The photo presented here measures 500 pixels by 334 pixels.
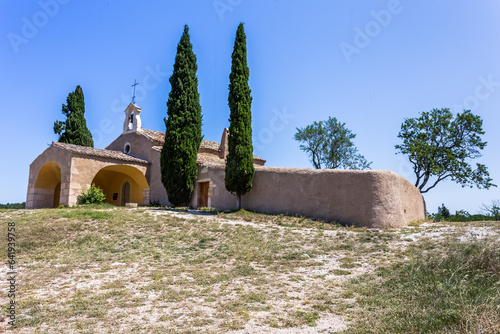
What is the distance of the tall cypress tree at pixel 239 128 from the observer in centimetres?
1730

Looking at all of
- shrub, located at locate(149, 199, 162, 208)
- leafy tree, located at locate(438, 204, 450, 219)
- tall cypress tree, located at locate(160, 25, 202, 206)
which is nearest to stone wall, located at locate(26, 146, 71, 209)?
shrub, located at locate(149, 199, 162, 208)

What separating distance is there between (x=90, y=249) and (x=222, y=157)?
1654 centimetres

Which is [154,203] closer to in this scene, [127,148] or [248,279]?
[127,148]

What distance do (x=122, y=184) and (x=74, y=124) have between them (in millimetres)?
7628

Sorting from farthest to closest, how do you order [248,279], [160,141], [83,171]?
1. [160,141]
2. [83,171]
3. [248,279]

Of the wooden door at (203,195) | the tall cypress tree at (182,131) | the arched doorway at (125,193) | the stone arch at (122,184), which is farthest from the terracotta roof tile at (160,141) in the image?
the wooden door at (203,195)

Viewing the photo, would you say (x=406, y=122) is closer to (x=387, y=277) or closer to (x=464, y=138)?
(x=464, y=138)

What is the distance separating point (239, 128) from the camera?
1783cm

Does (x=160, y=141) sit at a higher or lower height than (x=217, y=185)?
higher

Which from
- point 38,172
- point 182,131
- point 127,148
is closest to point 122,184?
point 127,148

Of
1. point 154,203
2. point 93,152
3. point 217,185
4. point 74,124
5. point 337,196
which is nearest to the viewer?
point 337,196

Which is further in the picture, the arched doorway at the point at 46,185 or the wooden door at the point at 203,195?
the arched doorway at the point at 46,185

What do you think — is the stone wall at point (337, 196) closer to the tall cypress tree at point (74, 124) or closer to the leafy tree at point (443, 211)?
the leafy tree at point (443, 211)

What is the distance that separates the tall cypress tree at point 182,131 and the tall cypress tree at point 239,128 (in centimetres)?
356
